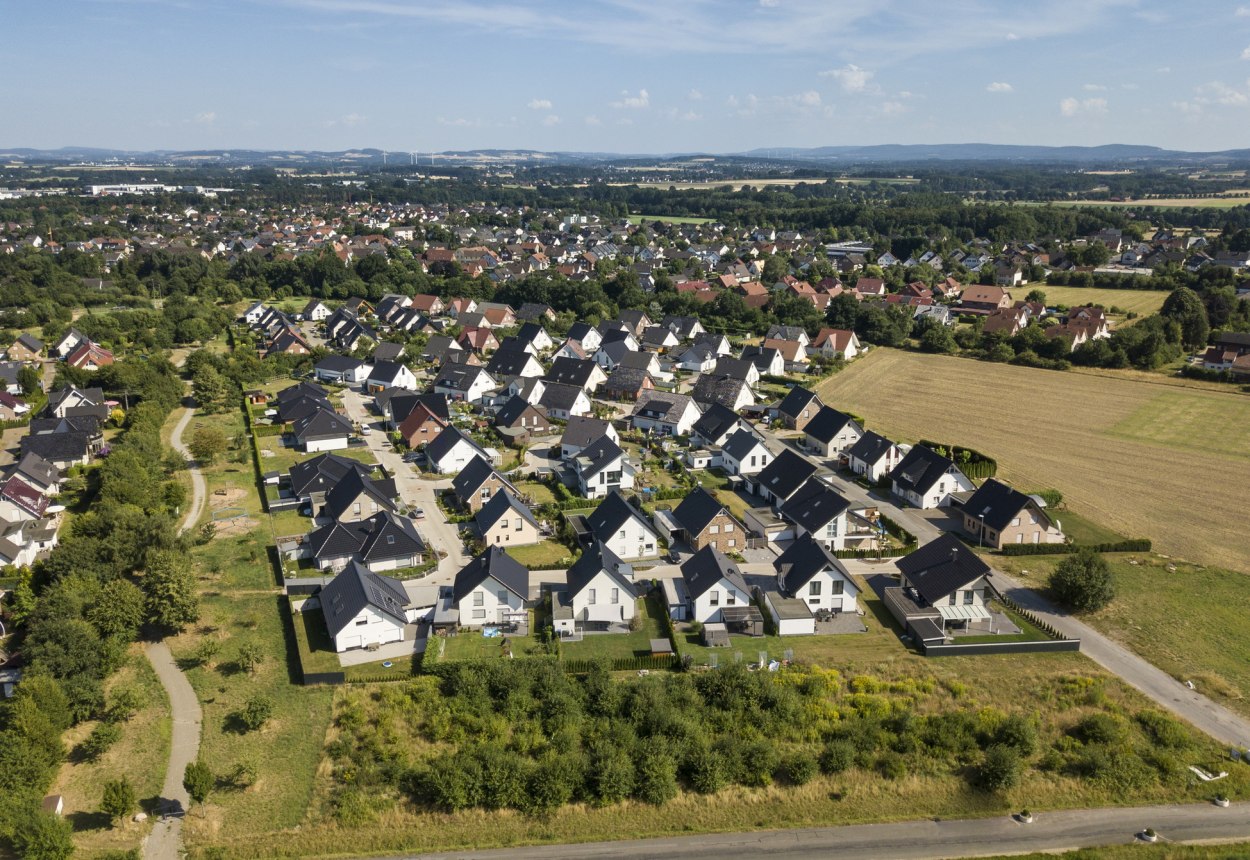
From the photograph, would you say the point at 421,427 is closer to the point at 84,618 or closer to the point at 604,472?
the point at 604,472

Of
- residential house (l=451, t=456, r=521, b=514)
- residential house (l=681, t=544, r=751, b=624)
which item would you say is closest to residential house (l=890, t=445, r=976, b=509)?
residential house (l=681, t=544, r=751, b=624)

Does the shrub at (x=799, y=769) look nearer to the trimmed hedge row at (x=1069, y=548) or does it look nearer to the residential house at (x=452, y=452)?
the trimmed hedge row at (x=1069, y=548)

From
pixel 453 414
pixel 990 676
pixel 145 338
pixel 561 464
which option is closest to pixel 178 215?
pixel 145 338

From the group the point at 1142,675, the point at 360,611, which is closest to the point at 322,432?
the point at 360,611

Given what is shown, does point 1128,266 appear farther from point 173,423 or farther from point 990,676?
point 173,423

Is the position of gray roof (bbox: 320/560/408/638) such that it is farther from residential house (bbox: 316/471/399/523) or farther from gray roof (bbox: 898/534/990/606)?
gray roof (bbox: 898/534/990/606)

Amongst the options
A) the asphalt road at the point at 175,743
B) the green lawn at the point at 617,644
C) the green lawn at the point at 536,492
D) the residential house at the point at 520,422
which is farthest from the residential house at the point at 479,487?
the asphalt road at the point at 175,743
